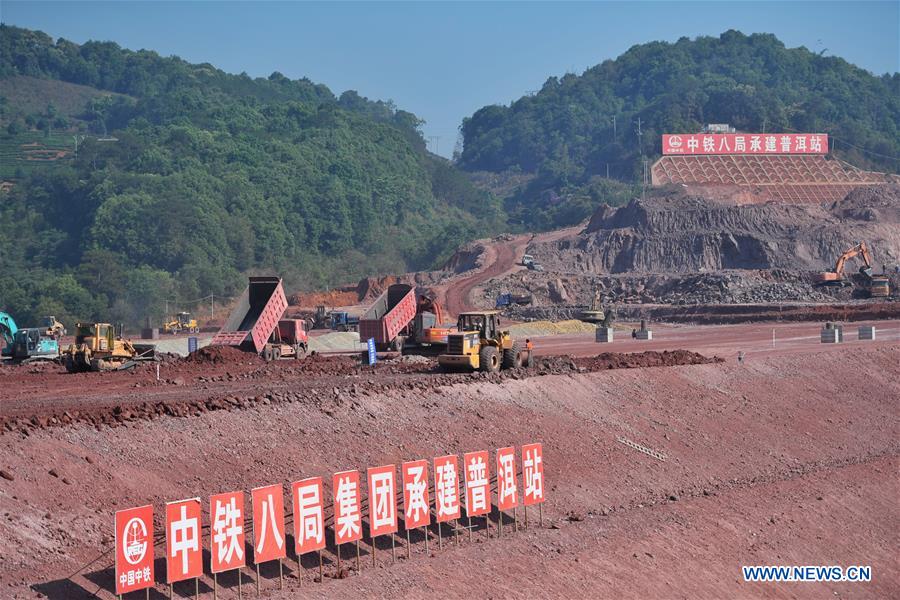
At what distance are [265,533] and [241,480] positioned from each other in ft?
13.2

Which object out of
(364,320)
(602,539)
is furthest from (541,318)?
(602,539)

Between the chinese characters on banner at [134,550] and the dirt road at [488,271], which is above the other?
the dirt road at [488,271]

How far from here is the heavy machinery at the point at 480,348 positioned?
33.8 meters

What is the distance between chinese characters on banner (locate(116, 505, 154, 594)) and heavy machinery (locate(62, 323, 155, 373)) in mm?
22760

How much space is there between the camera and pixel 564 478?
25.6m

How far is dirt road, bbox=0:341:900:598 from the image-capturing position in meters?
18.0

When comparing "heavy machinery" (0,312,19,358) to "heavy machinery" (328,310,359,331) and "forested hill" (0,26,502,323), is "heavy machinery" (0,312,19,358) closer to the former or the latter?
"heavy machinery" (328,310,359,331)

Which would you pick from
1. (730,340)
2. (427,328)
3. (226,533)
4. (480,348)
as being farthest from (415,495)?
(730,340)

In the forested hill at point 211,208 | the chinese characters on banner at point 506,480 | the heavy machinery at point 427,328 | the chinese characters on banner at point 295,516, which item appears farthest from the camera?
the forested hill at point 211,208

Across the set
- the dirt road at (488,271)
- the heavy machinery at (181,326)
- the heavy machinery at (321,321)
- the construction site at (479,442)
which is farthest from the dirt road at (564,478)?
the dirt road at (488,271)

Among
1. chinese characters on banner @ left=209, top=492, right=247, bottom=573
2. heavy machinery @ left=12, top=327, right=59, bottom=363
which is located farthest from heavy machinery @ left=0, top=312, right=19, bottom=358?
chinese characters on banner @ left=209, top=492, right=247, bottom=573

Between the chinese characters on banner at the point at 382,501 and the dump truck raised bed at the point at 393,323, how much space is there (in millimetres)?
23062

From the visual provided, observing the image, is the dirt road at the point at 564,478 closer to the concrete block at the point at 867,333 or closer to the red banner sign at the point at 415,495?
the red banner sign at the point at 415,495

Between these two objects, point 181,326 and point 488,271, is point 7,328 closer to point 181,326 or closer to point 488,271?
point 181,326
